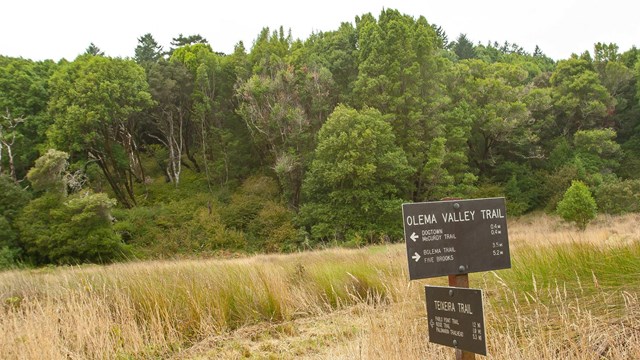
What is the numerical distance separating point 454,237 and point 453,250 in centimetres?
9

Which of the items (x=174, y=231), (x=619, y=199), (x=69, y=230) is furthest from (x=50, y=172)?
(x=619, y=199)

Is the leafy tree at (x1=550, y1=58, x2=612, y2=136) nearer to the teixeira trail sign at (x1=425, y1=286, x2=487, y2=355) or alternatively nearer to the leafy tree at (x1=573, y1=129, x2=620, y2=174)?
the leafy tree at (x1=573, y1=129, x2=620, y2=174)

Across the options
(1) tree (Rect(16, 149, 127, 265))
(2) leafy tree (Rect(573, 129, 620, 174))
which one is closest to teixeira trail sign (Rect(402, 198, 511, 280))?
(1) tree (Rect(16, 149, 127, 265))

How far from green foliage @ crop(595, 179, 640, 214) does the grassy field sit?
30.7 meters

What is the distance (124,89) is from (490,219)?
34464mm

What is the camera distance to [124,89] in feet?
111

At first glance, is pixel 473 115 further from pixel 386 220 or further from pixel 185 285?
pixel 185 285

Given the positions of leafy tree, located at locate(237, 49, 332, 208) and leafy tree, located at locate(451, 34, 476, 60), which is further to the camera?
leafy tree, located at locate(451, 34, 476, 60)

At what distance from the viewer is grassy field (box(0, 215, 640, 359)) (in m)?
3.77

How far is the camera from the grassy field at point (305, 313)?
377 cm

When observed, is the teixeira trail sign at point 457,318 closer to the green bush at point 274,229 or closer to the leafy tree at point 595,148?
the green bush at point 274,229

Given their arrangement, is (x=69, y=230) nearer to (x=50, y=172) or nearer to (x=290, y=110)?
(x=50, y=172)

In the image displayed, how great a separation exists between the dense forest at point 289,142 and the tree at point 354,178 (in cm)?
13

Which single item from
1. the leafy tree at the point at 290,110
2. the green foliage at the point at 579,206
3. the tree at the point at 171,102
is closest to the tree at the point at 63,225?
the tree at the point at 171,102
